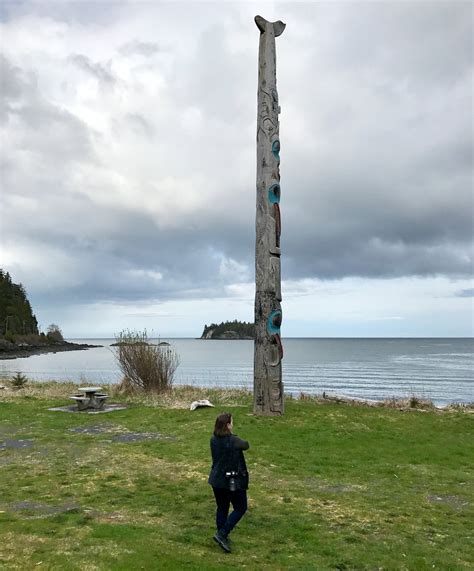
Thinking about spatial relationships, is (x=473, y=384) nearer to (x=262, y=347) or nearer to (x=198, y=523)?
(x=262, y=347)

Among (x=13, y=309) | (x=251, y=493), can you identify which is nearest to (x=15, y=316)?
(x=13, y=309)

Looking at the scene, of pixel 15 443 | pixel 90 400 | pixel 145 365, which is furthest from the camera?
pixel 145 365

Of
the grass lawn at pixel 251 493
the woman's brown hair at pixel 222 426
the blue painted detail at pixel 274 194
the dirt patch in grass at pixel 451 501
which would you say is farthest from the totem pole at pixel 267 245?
the woman's brown hair at pixel 222 426

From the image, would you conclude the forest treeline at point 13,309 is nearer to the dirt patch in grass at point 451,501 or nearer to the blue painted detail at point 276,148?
the blue painted detail at point 276,148

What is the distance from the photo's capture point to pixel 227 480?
5.37 metres

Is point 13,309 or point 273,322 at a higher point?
point 13,309

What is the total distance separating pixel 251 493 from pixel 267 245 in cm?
718

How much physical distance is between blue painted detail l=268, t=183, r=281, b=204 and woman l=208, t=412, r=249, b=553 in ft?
29.0

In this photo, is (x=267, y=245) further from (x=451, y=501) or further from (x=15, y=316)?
(x=15, y=316)

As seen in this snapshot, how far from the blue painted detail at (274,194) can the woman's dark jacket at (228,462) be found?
8880 millimetres

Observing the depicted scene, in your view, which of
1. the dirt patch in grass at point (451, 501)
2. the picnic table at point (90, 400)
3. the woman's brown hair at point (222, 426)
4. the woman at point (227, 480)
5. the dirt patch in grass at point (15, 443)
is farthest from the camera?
the picnic table at point (90, 400)

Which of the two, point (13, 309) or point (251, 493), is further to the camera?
point (13, 309)

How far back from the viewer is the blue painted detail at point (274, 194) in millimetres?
13594

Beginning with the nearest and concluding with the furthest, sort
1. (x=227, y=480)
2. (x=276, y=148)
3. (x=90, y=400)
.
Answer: (x=227, y=480) → (x=276, y=148) → (x=90, y=400)
